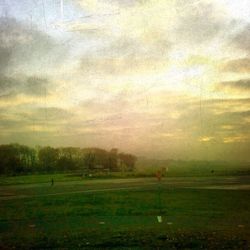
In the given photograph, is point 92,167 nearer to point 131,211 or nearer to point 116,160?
point 116,160

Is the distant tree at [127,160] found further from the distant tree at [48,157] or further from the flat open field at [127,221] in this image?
the flat open field at [127,221]

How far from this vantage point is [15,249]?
18.0m

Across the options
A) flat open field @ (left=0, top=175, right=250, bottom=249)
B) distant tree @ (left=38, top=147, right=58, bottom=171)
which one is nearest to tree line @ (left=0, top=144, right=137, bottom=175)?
distant tree @ (left=38, top=147, right=58, bottom=171)

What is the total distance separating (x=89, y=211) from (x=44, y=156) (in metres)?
78.7

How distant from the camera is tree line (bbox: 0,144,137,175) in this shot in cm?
9856

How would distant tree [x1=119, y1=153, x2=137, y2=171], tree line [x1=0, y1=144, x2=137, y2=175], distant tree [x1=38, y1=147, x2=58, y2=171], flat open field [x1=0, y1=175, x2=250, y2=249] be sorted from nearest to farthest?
flat open field [x1=0, y1=175, x2=250, y2=249], tree line [x1=0, y1=144, x2=137, y2=175], distant tree [x1=38, y1=147, x2=58, y2=171], distant tree [x1=119, y1=153, x2=137, y2=171]

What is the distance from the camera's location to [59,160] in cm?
10850

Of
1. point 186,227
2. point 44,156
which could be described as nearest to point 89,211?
point 186,227

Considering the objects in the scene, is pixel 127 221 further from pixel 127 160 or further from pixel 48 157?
pixel 127 160

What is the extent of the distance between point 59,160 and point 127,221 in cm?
8506

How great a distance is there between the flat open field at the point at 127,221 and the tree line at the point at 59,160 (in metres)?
57.4

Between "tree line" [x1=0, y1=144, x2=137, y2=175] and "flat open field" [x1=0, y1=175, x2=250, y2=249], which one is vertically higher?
"tree line" [x1=0, y1=144, x2=137, y2=175]

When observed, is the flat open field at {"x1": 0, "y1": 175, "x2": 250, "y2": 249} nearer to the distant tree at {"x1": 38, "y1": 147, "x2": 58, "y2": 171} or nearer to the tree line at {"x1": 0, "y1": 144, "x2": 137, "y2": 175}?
the tree line at {"x1": 0, "y1": 144, "x2": 137, "y2": 175}

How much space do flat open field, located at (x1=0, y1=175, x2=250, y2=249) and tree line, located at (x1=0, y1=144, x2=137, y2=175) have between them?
5745cm
